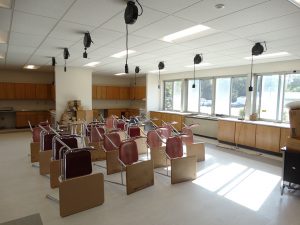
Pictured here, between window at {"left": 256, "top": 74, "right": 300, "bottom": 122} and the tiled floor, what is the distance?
2.51 metres

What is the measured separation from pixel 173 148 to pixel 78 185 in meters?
2.00

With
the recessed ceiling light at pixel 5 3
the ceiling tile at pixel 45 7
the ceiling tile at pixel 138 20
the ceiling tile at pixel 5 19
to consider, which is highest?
the recessed ceiling light at pixel 5 3

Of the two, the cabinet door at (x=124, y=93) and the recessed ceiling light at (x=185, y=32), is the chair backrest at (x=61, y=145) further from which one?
the cabinet door at (x=124, y=93)

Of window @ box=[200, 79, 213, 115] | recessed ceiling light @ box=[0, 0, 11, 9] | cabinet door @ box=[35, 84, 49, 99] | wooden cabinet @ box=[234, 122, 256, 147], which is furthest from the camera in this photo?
cabinet door @ box=[35, 84, 49, 99]

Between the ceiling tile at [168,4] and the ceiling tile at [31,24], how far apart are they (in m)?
1.67

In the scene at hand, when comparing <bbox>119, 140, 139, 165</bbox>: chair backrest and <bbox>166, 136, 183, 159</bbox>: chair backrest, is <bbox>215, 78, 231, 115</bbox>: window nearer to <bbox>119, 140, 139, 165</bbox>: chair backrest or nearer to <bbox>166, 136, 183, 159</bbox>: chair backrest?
<bbox>166, 136, 183, 159</bbox>: chair backrest

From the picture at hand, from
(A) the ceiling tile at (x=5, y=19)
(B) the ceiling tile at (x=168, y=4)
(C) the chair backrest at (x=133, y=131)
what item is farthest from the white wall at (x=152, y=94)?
(B) the ceiling tile at (x=168, y=4)

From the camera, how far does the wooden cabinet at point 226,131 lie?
23.3 feet

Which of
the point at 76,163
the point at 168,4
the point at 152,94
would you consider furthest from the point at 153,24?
the point at 152,94

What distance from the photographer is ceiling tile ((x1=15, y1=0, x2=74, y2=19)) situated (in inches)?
105

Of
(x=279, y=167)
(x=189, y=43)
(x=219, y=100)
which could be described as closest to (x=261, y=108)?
(x=219, y=100)

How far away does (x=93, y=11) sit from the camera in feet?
9.56

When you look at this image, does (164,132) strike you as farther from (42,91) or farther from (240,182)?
(42,91)

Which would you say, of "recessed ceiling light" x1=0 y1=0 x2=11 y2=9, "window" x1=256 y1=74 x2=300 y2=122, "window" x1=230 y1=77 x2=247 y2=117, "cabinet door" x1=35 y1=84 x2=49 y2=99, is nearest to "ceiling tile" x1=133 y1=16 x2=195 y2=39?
"recessed ceiling light" x1=0 y1=0 x2=11 y2=9
